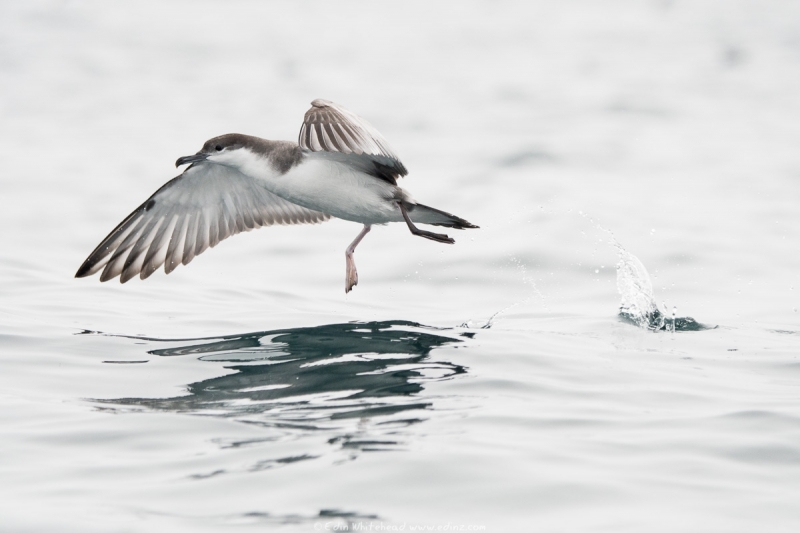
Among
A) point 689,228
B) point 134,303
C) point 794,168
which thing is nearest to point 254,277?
point 134,303

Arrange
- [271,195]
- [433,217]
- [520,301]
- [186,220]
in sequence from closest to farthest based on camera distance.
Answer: [433,217] < [186,220] < [271,195] < [520,301]

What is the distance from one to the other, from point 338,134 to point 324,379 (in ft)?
5.44

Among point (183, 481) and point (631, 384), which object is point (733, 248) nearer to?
point (631, 384)

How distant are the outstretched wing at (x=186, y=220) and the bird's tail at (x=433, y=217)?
150 centimetres

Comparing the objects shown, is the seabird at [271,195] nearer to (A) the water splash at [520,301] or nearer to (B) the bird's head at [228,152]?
(B) the bird's head at [228,152]

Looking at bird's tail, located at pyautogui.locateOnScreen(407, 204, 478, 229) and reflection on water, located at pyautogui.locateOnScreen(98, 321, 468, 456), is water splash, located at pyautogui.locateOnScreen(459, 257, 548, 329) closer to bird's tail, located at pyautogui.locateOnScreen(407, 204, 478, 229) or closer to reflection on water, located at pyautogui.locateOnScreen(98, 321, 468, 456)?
reflection on water, located at pyautogui.locateOnScreen(98, 321, 468, 456)

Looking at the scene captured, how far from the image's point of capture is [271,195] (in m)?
8.82

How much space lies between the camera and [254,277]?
11.5m

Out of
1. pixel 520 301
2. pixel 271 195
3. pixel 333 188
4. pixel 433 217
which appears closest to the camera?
pixel 333 188

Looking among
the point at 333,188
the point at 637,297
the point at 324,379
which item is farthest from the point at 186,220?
the point at 637,297

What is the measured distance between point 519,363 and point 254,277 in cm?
570

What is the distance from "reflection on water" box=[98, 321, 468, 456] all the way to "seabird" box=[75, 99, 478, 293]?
2.95 ft

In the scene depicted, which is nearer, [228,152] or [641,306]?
[228,152]

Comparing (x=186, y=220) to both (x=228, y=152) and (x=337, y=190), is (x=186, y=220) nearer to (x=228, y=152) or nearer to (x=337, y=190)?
(x=228, y=152)
